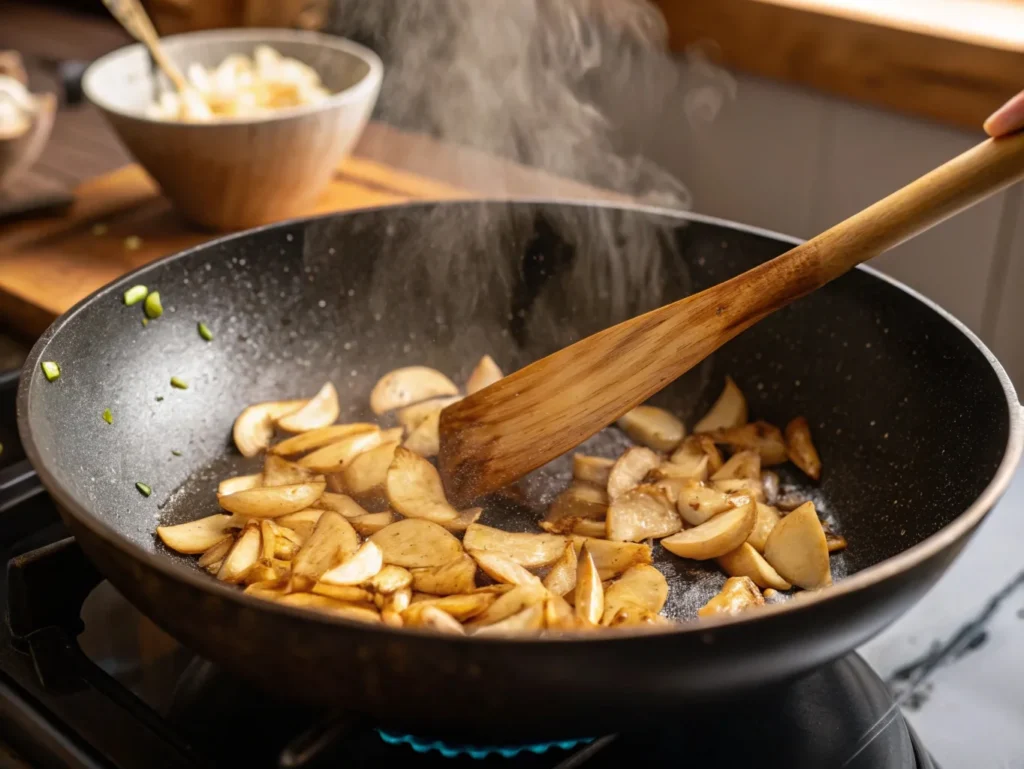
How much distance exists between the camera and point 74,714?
65 cm

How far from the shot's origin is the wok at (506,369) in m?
0.51

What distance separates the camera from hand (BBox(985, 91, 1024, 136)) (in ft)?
2.16

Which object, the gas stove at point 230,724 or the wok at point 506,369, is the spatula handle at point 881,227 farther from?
the gas stove at point 230,724

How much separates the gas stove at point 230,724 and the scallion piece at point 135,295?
276 millimetres

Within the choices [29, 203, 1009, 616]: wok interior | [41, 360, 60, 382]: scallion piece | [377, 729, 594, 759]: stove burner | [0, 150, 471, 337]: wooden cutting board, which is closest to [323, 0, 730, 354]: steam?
[29, 203, 1009, 616]: wok interior

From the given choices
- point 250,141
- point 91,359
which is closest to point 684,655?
point 91,359

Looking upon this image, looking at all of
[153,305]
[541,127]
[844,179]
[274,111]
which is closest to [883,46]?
[844,179]

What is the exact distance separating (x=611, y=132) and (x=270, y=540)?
1.08m

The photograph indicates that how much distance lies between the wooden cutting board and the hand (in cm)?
79

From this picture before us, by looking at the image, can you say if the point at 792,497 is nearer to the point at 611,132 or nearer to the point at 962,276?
the point at 962,276

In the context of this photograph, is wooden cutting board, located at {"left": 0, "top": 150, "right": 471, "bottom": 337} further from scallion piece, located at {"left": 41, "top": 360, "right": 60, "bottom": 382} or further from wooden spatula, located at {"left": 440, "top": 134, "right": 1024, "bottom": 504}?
wooden spatula, located at {"left": 440, "top": 134, "right": 1024, "bottom": 504}

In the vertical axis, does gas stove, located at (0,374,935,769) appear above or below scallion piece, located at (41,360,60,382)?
below


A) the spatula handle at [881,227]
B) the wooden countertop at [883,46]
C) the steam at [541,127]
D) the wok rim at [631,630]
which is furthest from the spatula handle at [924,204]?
→ the wooden countertop at [883,46]

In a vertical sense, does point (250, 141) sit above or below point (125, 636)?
above
